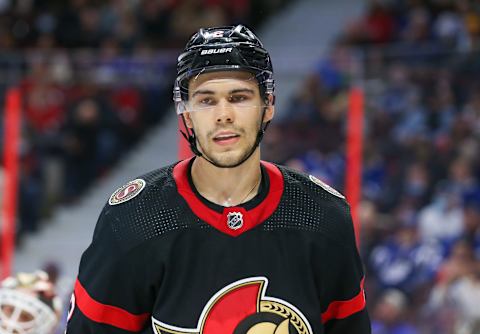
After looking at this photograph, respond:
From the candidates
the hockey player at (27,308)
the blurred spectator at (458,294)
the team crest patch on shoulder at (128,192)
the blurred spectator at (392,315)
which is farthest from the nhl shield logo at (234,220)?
the blurred spectator at (392,315)

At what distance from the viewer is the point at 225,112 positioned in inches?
94.0

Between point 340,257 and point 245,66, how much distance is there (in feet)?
1.52

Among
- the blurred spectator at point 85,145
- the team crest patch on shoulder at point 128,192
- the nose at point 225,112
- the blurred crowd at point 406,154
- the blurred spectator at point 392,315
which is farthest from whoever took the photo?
the blurred spectator at point 85,145

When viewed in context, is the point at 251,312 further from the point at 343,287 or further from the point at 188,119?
the point at 188,119

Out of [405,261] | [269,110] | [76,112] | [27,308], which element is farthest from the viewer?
[76,112]

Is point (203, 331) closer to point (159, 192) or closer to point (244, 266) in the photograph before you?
point (244, 266)

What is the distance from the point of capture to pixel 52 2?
10.2m

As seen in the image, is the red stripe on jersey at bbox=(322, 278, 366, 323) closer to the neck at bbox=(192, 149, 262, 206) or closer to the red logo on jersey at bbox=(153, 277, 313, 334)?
the red logo on jersey at bbox=(153, 277, 313, 334)

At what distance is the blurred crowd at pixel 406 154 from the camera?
20.6 feet

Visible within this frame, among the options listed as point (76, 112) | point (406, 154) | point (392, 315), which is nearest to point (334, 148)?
point (406, 154)

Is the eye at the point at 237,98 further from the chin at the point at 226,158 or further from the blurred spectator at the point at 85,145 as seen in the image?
the blurred spectator at the point at 85,145

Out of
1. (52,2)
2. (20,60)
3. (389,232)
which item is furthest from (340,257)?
(52,2)

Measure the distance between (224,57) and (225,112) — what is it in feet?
0.39

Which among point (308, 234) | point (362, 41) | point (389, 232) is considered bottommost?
point (389, 232)
